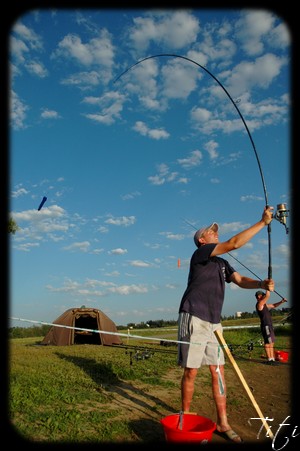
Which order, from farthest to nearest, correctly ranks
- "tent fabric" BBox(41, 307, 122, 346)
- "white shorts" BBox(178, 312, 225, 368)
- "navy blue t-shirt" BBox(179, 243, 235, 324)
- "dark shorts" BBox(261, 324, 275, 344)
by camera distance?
1. "tent fabric" BBox(41, 307, 122, 346)
2. "dark shorts" BBox(261, 324, 275, 344)
3. "navy blue t-shirt" BBox(179, 243, 235, 324)
4. "white shorts" BBox(178, 312, 225, 368)

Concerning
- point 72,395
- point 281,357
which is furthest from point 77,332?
point 72,395

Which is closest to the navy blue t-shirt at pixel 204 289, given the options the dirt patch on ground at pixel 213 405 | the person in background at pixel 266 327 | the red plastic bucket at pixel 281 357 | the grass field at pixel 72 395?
the dirt patch on ground at pixel 213 405

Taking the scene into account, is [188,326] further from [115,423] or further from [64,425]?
[64,425]

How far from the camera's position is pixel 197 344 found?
4738mm

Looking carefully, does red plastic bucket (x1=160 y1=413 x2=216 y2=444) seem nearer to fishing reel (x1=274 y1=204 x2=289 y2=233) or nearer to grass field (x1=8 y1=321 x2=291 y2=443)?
grass field (x1=8 y1=321 x2=291 y2=443)

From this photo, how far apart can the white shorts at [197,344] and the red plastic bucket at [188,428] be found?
1.92 ft

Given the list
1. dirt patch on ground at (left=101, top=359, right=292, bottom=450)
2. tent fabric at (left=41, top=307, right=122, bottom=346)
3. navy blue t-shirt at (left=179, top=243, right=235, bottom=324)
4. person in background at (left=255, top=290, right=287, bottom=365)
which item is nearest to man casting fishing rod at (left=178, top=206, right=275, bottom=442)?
navy blue t-shirt at (left=179, top=243, right=235, bottom=324)

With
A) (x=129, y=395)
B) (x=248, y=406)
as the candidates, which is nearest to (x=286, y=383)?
(x=248, y=406)

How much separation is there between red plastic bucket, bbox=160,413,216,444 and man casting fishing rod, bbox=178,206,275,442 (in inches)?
8.3

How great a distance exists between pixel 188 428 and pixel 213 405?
194cm

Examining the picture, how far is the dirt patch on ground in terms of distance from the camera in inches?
184

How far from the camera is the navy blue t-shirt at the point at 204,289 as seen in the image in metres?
4.82

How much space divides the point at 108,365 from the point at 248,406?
13.8 feet
